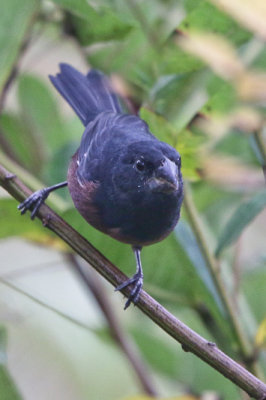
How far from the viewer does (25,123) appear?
9.43 ft

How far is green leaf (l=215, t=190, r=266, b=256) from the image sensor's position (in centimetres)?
184

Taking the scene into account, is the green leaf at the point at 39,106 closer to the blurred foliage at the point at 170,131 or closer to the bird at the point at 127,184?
the blurred foliage at the point at 170,131

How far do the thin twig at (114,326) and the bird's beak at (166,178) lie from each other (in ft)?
2.24

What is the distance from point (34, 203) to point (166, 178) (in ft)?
1.17

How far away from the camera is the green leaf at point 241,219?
1.84 metres

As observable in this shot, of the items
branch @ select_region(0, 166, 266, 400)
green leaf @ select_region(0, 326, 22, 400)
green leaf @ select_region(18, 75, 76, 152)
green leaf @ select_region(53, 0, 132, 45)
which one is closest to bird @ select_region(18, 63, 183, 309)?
branch @ select_region(0, 166, 266, 400)

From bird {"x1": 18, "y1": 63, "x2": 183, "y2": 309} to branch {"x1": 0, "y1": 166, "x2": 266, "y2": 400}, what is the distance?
0.36 feet

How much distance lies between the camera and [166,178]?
6.06 feet

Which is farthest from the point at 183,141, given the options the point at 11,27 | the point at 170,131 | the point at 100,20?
the point at 11,27

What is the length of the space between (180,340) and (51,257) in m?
2.45

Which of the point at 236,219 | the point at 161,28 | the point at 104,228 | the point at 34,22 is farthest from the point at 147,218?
the point at 34,22

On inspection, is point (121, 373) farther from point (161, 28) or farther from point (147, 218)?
point (161, 28)

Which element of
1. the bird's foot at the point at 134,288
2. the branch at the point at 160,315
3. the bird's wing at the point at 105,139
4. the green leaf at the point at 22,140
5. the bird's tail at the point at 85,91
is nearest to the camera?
the branch at the point at 160,315

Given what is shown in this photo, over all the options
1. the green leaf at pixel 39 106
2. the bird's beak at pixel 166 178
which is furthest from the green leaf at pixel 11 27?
the green leaf at pixel 39 106
